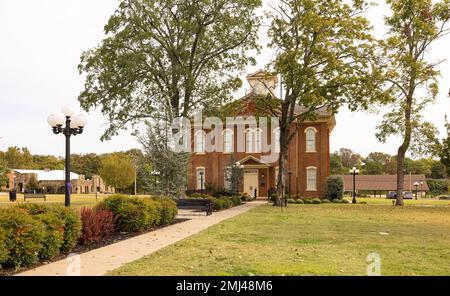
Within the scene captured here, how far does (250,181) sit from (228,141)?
4.52 meters

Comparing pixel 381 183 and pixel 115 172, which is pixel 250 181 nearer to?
pixel 115 172

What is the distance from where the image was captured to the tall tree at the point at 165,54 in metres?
27.4

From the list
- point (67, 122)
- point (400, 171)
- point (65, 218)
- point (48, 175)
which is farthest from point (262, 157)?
point (48, 175)

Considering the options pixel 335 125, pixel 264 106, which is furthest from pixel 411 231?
pixel 335 125

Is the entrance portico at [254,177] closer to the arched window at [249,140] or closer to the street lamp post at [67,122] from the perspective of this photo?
the arched window at [249,140]

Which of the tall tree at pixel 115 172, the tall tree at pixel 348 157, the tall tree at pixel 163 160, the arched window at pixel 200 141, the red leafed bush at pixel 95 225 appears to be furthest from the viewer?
the tall tree at pixel 348 157

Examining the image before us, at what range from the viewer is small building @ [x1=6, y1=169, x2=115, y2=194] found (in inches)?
2800

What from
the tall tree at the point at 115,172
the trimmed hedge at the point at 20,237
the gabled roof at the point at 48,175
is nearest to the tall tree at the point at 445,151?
the trimmed hedge at the point at 20,237

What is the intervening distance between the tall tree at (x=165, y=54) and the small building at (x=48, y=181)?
136ft

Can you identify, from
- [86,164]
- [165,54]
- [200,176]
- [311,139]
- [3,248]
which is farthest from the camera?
[86,164]

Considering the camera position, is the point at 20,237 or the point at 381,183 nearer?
the point at 20,237

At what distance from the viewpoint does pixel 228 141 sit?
43438 mm

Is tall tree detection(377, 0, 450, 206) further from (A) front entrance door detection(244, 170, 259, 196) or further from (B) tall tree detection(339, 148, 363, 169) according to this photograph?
(B) tall tree detection(339, 148, 363, 169)
